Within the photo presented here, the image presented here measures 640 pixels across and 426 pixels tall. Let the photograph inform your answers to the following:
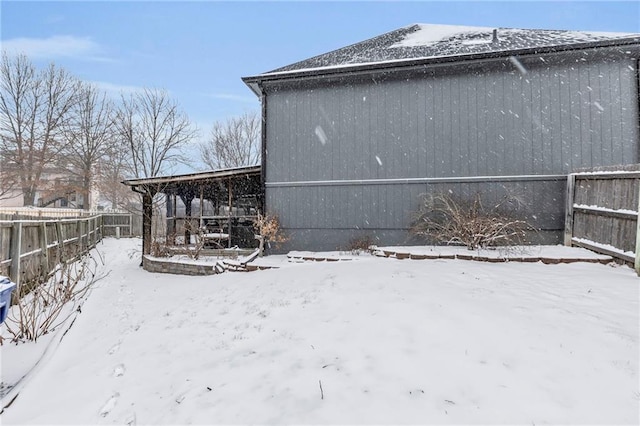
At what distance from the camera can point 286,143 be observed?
29.7 feet

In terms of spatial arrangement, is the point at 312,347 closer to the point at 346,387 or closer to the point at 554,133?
the point at 346,387

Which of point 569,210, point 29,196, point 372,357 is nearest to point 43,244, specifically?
point 372,357

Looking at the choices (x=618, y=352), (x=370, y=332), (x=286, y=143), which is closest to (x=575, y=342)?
(x=618, y=352)

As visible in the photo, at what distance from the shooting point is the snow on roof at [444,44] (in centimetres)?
772

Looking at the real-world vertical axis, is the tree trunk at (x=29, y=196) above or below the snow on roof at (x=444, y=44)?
below

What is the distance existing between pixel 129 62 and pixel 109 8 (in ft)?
235

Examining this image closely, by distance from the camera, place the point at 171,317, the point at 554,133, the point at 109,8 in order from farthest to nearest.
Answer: the point at 109,8 < the point at 554,133 < the point at 171,317

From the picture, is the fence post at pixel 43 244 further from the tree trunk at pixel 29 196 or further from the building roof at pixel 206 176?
the tree trunk at pixel 29 196

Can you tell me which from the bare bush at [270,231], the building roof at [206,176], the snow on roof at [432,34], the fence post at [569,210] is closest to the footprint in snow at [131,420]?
the bare bush at [270,231]

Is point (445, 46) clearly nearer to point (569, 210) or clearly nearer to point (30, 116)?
point (569, 210)

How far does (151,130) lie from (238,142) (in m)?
6.71

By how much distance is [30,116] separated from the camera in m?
23.0

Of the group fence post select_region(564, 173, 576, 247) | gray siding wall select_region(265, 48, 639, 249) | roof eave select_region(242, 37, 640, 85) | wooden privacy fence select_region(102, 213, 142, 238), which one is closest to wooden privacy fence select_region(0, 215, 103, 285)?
gray siding wall select_region(265, 48, 639, 249)

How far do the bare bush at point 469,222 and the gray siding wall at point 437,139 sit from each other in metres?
0.27
